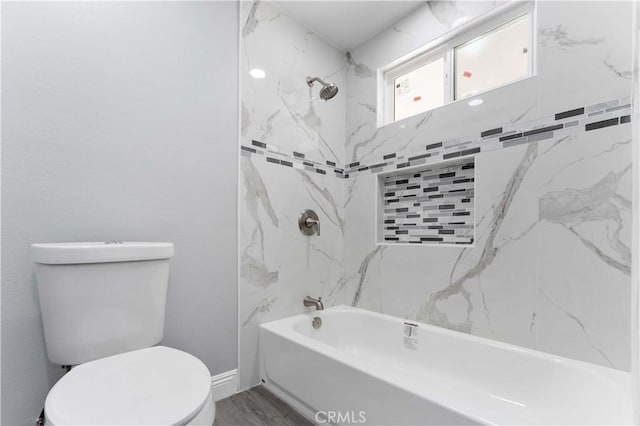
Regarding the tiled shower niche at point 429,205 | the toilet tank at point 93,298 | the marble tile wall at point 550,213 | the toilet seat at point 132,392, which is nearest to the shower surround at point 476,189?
the marble tile wall at point 550,213

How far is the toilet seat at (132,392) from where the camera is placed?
2.46ft

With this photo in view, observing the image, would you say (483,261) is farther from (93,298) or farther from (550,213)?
(93,298)

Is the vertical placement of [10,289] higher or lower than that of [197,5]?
lower

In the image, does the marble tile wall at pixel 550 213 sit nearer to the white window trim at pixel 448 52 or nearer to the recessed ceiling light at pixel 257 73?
the white window trim at pixel 448 52

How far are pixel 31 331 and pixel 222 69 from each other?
1.51 meters

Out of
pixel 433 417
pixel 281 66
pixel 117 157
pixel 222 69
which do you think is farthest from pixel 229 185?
pixel 433 417

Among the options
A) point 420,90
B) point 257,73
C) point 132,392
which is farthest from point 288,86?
point 132,392

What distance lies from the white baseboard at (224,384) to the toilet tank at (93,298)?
581mm

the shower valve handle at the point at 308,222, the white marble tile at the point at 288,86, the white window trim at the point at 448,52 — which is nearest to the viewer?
the white window trim at the point at 448,52

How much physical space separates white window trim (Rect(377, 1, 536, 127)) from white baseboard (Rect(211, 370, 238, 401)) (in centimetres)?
188

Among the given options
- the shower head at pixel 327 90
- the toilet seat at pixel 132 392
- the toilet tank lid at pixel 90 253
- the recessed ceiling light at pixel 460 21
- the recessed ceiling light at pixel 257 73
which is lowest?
the toilet seat at pixel 132 392

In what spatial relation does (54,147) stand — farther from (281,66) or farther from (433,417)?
(433,417)

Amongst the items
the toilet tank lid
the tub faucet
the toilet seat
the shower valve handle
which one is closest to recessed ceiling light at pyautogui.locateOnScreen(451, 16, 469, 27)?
the shower valve handle

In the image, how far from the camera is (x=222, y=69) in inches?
68.3
